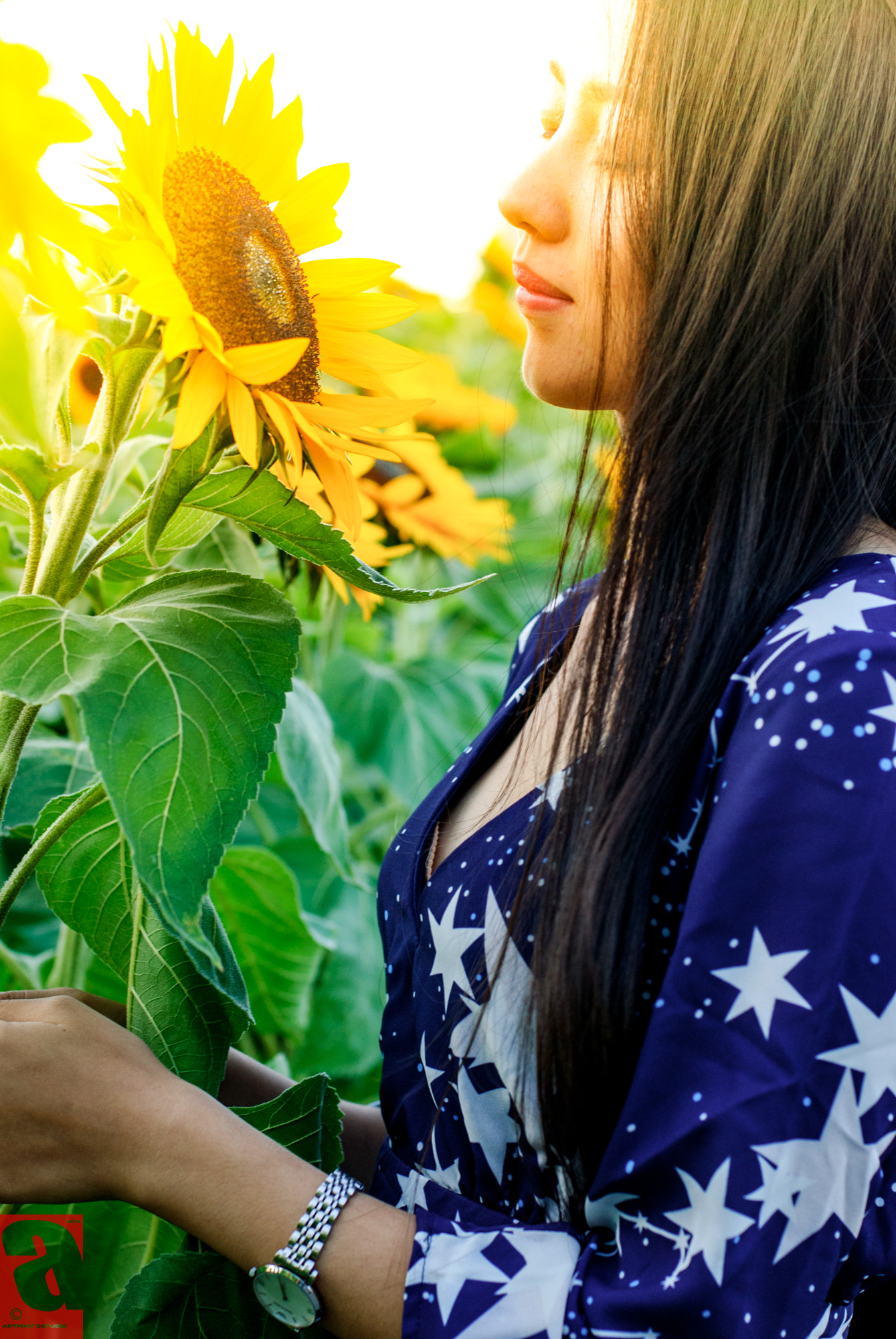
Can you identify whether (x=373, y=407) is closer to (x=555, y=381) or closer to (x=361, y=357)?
(x=361, y=357)

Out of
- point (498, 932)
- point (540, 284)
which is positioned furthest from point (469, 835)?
point (540, 284)

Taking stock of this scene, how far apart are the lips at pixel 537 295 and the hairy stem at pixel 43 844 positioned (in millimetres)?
362

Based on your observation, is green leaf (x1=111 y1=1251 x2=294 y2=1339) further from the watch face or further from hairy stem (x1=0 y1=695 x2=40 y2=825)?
hairy stem (x1=0 y1=695 x2=40 y2=825)

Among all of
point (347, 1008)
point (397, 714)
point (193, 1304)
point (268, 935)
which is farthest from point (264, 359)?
point (397, 714)

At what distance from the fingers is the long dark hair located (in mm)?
237

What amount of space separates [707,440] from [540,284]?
5.6 inches

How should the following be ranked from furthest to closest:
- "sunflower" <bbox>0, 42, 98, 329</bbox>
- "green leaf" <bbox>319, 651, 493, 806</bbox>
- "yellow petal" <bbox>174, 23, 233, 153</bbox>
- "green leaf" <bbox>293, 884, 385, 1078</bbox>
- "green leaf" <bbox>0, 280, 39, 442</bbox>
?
"green leaf" <bbox>319, 651, 493, 806</bbox>
"green leaf" <bbox>293, 884, 385, 1078</bbox>
"yellow petal" <bbox>174, 23, 233, 153</bbox>
"sunflower" <bbox>0, 42, 98, 329</bbox>
"green leaf" <bbox>0, 280, 39, 442</bbox>

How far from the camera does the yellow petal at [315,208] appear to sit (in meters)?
0.55

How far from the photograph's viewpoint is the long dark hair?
22.6 inches

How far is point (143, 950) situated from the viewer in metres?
0.57

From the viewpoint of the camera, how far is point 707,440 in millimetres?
592

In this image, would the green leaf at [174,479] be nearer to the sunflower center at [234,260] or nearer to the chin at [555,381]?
the sunflower center at [234,260]

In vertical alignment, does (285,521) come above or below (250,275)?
below

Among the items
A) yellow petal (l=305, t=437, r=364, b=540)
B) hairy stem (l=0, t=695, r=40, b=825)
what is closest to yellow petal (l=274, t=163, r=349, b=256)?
yellow petal (l=305, t=437, r=364, b=540)
